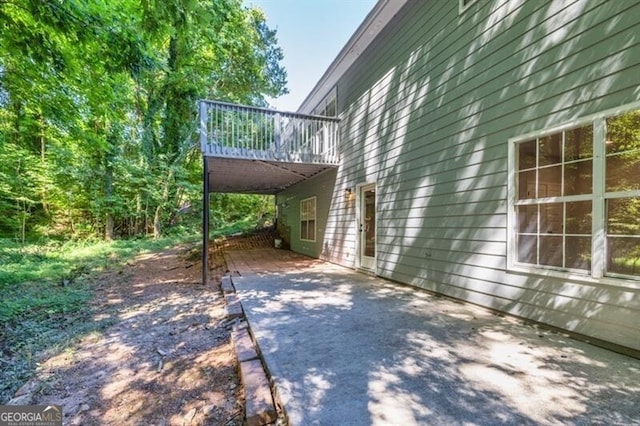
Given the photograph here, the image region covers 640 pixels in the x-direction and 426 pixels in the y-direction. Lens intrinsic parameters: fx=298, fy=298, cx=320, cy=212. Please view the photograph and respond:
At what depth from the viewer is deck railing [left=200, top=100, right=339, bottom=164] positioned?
20.2ft

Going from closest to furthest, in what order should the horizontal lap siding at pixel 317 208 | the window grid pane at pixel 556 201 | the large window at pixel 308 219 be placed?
the window grid pane at pixel 556 201 → the horizontal lap siding at pixel 317 208 → the large window at pixel 308 219

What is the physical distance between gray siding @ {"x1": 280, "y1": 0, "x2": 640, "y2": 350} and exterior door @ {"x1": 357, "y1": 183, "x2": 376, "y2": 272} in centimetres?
29

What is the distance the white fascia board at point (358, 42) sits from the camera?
5.40 m

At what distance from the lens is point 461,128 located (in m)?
4.05

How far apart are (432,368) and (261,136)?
18.5 ft

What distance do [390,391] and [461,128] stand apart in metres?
3.46

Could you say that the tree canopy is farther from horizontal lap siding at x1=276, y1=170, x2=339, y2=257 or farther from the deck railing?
horizontal lap siding at x1=276, y1=170, x2=339, y2=257

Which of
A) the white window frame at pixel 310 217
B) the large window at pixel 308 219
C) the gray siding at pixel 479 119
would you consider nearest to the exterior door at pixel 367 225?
the gray siding at pixel 479 119

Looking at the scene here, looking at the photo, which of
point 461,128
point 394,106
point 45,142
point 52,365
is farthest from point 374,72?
point 45,142

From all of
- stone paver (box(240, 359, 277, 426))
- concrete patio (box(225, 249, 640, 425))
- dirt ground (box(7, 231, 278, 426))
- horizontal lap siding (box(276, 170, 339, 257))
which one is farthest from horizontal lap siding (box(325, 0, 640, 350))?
dirt ground (box(7, 231, 278, 426))

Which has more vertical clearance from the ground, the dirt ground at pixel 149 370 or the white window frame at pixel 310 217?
the white window frame at pixel 310 217

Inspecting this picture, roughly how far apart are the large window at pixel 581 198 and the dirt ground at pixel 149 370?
324 centimetres

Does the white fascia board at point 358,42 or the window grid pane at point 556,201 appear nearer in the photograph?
the window grid pane at point 556,201

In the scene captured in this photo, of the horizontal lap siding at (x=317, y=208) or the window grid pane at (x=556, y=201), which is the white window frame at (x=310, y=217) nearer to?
the horizontal lap siding at (x=317, y=208)
